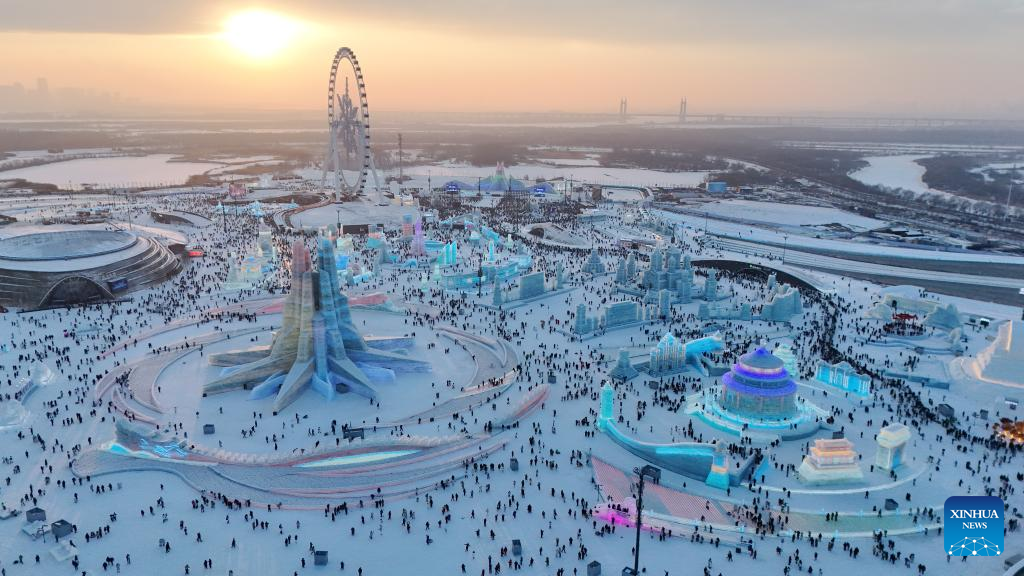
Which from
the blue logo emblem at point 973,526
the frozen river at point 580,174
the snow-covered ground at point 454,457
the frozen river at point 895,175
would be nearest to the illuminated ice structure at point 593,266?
the snow-covered ground at point 454,457

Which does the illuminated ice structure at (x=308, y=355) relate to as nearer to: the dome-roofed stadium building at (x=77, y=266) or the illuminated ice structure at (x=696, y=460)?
the illuminated ice structure at (x=696, y=460)

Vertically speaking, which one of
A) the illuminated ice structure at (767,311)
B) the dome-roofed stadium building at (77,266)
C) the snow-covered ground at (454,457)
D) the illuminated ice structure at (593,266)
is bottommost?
the snow-covered ground at (454,457)

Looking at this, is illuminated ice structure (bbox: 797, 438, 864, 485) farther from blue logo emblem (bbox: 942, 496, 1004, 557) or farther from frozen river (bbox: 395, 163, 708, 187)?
frozen river (bbox: 395, 163, 708, 187)

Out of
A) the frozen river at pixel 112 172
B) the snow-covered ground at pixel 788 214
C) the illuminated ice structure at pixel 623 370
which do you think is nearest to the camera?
the illuminated ice structure at pixel 623 370

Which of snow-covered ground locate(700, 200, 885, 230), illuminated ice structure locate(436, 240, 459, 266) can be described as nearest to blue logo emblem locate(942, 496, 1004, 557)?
illuminated ice structure locate(436, 240, 459, 266)

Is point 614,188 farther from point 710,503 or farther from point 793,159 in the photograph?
point 710,503

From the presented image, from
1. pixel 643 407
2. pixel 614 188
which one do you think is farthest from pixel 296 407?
pixel 614 188

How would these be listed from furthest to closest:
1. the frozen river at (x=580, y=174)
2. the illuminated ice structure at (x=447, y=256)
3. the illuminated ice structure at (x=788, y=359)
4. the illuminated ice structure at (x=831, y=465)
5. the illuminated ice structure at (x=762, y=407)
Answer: the frozen river at (x=580, y=174) < the illuminated ice structure at (x=447, y=256) < the illuminated ice structure at (x=788, y=359) < the illuminated ice structure at (x=762, y=407) < the illuminated ice structure at (x=831, y=465)
